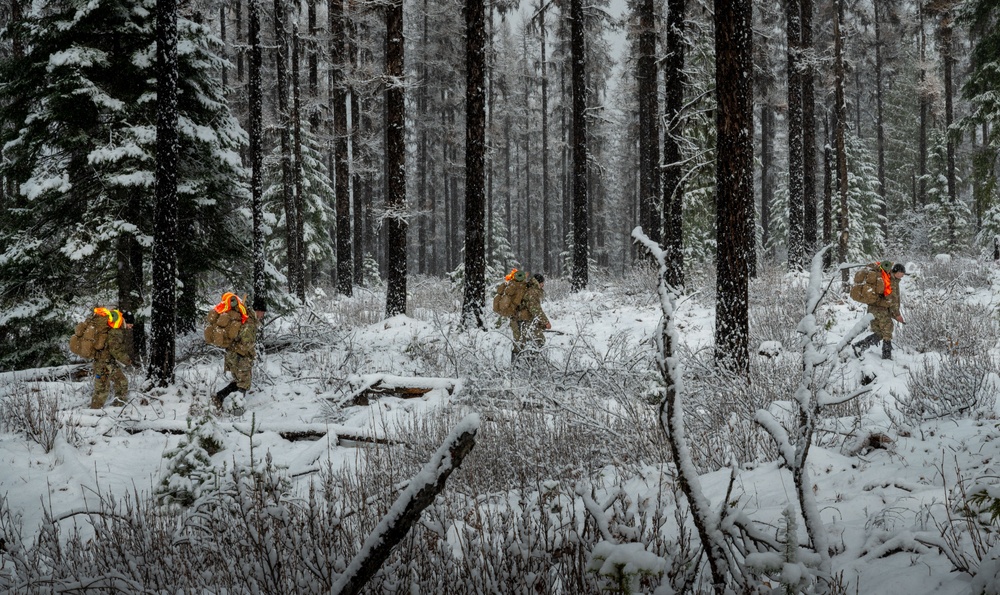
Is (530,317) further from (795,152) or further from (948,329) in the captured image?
(795,152)

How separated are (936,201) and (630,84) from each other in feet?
59.6

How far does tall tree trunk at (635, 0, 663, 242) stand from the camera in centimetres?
1528

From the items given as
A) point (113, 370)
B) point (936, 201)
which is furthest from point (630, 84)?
point (113, 370)

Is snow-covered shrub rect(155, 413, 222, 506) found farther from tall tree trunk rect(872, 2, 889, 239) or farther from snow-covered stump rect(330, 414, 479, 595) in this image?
tall tree trunk rect(872, 2, 889, 239)

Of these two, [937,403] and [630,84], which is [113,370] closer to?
[937,403]

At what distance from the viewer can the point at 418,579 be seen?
94.6 inches

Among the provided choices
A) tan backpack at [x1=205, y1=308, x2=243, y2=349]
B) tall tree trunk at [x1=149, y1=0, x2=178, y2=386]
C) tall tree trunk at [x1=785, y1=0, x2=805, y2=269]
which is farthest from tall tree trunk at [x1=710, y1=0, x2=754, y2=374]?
tall tree trunk at [x1=785, y1=0, x2=805, y2=269]

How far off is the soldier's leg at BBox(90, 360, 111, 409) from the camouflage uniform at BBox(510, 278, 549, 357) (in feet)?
19.2

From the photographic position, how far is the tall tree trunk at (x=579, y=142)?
583 inches

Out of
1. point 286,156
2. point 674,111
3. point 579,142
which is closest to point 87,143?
point 286,156

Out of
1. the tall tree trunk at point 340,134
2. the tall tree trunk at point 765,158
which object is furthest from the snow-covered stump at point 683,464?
the tall tree trunk at point 765,158

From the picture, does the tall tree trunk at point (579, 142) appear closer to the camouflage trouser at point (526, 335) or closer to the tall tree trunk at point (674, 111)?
the tall tree trunk at point (674, 111)

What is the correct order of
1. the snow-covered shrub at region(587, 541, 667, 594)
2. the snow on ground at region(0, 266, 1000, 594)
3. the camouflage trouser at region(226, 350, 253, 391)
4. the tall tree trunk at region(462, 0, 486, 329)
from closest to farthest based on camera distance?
the snow-covered shrub at region(587, 541, 667, 594), the snow on ground at region(0, 266, 1000, 594), the camouflage trouser at region(226, 350, 253, 391), the tall tree trunk at region(462, 0, 486, 329)

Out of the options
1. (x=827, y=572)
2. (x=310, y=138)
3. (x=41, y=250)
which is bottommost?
(x=827, y=572)
